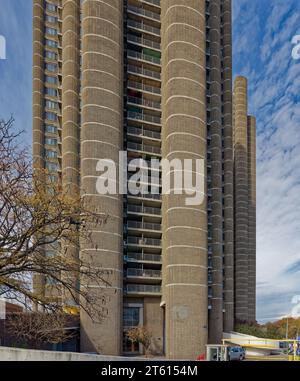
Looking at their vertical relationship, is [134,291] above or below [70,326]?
above

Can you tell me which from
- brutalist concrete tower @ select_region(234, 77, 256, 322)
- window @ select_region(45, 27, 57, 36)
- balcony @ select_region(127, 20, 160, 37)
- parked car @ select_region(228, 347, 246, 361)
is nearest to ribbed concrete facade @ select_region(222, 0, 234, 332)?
balcony @ select_region(127, 20, 160, 37)

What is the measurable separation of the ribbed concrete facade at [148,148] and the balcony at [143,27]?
0.54 ft

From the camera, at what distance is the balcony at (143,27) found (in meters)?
53.5

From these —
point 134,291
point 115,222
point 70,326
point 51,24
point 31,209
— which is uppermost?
point 51,24

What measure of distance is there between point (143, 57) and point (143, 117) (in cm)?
907

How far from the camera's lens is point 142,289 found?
48.8 metres

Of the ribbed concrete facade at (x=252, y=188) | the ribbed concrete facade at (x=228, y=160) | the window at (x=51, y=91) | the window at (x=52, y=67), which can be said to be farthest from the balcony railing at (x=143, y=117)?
the ribbed concrete facade at (x=252, y=188)

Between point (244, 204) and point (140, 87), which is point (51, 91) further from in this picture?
point (244, 204)

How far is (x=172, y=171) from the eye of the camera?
46844 millimetres

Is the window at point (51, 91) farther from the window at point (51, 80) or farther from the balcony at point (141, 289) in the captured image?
the balcony at point (141, 289)

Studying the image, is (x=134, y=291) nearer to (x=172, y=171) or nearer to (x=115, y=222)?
(x=115, y=222)

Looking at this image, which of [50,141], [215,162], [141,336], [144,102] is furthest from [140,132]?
[141,336]
